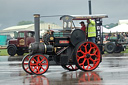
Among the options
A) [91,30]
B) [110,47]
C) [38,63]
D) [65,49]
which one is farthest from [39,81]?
[110,47]

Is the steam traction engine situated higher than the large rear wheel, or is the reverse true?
the steam traction engine

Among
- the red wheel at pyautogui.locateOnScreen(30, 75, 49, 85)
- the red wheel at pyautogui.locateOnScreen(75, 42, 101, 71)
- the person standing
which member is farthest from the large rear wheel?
the red wheel at pyautogui.locateOnScreen(30, 75, 49, 85)

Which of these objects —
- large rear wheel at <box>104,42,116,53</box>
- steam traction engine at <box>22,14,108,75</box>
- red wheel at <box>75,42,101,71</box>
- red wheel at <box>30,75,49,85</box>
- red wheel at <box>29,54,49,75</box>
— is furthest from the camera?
large rear wheel at <box>104,42,116,53</box>

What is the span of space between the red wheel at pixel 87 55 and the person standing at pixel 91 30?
80cm

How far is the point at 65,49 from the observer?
35.2 ft

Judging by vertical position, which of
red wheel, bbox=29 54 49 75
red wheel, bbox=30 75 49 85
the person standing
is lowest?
red wheel, bbox=30 75 49 85

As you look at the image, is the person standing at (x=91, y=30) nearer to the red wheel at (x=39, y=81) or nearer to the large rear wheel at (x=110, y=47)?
the red wheel at (x=39, y=81)

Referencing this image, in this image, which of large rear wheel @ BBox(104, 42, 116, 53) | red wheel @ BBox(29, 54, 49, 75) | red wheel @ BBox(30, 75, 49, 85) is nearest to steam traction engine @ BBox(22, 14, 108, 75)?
red wheel @ BBox(29, 54, 49, 75)

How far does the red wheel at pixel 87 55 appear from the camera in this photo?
35.1ft

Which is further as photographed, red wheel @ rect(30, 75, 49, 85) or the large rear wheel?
the large rear wheel

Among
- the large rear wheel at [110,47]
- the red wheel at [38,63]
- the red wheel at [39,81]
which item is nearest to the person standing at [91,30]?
the red wheel at [38,63]

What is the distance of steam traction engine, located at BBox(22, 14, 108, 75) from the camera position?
10507 millimetres

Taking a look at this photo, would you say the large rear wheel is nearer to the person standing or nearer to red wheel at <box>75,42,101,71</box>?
the person standing

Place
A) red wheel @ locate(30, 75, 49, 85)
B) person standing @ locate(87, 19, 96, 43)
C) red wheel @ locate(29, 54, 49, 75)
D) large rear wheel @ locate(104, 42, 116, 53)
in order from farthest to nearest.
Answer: large rear wheel @ locate(104, 42, 116, 53)
person standing @ locate(87, 19, 96, 43)
red wheel @ locate(29, 54, 49, 75)
red wheel @ locate(30, 75, 49, 85)
